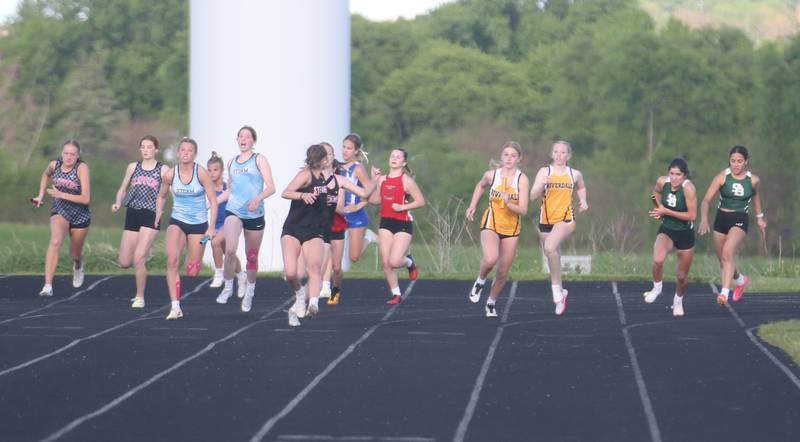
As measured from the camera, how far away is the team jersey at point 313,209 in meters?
12.7

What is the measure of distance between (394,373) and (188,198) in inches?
168

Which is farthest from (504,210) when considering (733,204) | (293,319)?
(733,204)

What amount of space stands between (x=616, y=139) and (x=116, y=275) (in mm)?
45424

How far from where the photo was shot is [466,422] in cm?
819

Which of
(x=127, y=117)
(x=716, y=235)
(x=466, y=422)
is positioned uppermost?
(x=127, y=117)

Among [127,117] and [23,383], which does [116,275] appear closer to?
[23,383]

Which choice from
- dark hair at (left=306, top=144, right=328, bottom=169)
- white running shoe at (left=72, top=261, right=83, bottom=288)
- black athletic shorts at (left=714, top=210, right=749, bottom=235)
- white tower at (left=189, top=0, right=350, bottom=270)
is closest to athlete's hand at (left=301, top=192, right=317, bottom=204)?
dark hair at (left=306, top=144, right=328, bottom=169)

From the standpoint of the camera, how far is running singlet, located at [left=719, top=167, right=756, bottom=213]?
1484 centimetres

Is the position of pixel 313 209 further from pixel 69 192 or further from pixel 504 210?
pixel 69 192

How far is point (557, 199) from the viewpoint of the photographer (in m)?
14.0

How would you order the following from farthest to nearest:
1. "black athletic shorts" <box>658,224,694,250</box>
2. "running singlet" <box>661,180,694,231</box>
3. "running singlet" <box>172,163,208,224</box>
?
"black athletic shorts" <box>658,224,694,250</box>
"running singlet" <box>661,180,694,231</box>
"running singlet" <box>172,163,208,224</box>

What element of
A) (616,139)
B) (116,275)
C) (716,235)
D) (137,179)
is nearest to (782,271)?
(716,235)

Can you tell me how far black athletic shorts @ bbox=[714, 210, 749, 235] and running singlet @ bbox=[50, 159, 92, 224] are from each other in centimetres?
717

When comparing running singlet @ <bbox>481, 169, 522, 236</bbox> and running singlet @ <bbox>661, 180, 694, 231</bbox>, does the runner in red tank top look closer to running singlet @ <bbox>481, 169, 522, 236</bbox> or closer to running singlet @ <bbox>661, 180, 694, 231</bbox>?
running singlet @ <bbox>481, 169, 522, 236</bbox>
